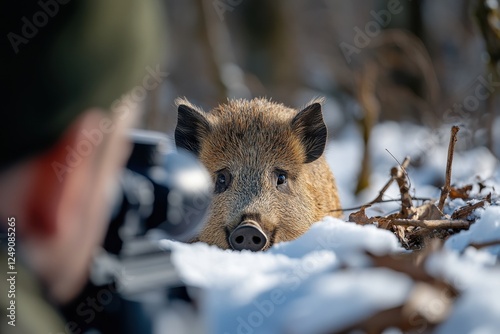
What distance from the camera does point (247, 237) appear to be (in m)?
3.85

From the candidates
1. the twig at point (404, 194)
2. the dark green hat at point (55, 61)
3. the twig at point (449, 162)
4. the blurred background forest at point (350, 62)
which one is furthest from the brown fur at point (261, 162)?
the dark green hat at point (55, 61)

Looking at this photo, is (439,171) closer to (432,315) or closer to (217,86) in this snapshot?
(217,86)

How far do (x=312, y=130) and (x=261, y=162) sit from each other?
54 centimetres

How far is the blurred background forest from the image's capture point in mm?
8250

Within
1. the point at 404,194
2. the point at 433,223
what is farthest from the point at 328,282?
the point at 404,194

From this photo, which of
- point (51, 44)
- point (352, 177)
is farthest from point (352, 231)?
point (352, 177)

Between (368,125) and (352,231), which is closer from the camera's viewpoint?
(352,231)

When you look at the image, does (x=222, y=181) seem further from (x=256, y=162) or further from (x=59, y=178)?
(x=59, y=178)

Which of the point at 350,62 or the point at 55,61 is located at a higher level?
the point at 350,62

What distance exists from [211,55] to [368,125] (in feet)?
10.7

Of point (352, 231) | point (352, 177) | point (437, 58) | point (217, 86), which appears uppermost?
point (437, 58)

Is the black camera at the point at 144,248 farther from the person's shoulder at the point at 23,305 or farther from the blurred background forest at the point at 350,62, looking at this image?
the blurred background forest at the point at 350,62

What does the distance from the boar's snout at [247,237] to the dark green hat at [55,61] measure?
235 cm

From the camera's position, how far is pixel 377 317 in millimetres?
1636
